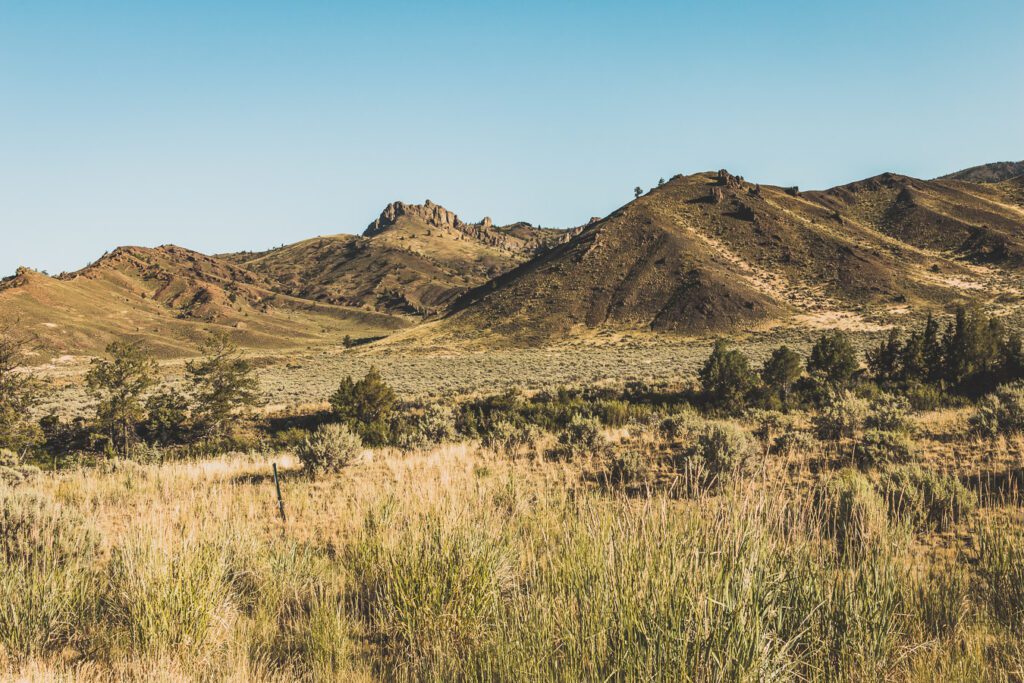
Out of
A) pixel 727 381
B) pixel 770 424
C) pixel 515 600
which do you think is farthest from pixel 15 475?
pixel 727 381

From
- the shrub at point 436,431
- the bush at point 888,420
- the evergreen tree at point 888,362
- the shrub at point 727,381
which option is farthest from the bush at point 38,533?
the evergreen tree at point 888,362

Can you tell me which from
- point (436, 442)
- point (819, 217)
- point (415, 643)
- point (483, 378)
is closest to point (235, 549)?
point (415, 643)

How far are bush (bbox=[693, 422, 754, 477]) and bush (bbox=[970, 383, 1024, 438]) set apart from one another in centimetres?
460

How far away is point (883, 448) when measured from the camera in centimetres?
962

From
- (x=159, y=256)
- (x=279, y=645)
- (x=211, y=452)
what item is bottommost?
(x=211, y=452)

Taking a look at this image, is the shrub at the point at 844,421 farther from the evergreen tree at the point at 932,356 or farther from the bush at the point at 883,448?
the evergreen tree at the point at 932,356

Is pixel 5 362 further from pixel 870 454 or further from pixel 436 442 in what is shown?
pixel 870 454

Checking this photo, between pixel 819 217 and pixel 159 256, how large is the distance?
172m

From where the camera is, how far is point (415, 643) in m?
3.62

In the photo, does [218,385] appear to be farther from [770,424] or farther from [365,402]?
[770,424]

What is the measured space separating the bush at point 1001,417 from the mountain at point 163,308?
8707 centimetres

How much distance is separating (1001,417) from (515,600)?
12.2 m

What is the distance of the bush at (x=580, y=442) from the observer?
1156 cm

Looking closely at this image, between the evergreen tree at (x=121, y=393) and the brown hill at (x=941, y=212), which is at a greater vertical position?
the brown hill at (x=941, y=212)
